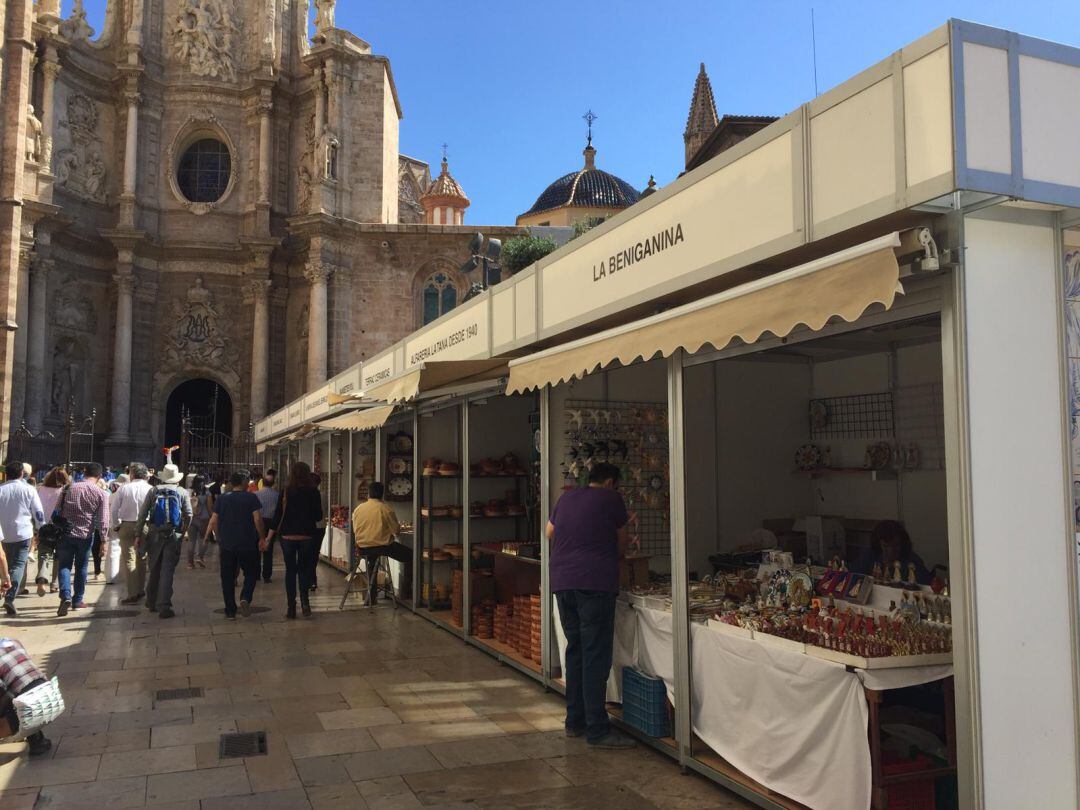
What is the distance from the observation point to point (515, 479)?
31.6ft

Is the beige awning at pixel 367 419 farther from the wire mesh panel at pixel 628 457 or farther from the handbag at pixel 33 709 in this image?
the handbag at pixel 33 709

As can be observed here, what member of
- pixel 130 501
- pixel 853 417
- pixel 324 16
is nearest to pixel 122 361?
pixel 324 16

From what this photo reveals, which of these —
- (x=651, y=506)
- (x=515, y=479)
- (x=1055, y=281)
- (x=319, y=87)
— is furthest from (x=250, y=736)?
(x=319, y=87)

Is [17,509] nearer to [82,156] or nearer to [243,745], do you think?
[243,745]

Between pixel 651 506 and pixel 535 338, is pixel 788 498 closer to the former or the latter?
pixel 651 506

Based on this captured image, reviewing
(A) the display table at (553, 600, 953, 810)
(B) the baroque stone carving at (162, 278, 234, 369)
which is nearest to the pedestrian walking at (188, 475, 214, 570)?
(A) the display table at (553, 600, 953, 810)

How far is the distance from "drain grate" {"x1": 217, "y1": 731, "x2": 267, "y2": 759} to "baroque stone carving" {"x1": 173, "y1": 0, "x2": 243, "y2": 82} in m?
29.8

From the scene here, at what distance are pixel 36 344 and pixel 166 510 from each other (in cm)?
1960

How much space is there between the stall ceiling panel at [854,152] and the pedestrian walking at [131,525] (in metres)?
9.48

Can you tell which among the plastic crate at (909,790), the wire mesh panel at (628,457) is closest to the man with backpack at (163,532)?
the wire mesh panel at (628,457)

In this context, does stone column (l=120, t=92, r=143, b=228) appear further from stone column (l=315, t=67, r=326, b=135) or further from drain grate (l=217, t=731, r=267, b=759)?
drain grate (l=217, t=731, r=267, b=759)

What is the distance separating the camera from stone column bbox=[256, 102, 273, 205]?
3009 centimetres

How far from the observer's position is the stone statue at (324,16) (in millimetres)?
30438

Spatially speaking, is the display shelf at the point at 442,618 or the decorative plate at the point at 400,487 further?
the decorative plate at the point at 400,487
